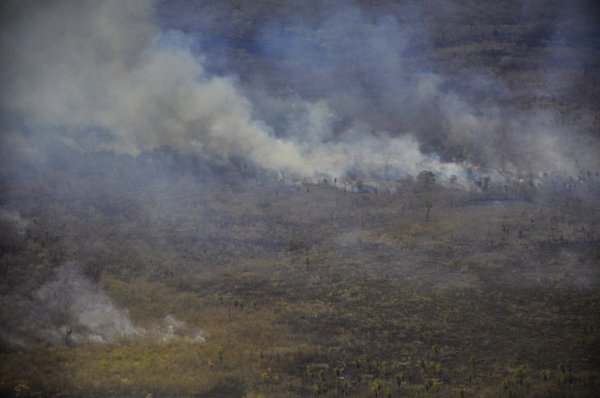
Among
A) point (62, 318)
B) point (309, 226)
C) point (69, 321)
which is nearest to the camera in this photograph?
point (69, 321)

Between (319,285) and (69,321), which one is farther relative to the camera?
(319,285)

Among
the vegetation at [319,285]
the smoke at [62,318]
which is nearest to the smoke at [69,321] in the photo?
the smoke at [62,318]

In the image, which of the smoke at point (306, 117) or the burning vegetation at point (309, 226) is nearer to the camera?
the burning vegetation at point (309, 226)

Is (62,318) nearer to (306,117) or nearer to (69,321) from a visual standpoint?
(69,321)

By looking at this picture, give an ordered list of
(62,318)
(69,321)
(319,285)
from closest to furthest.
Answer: (69,321)
(62,318)
(319,285)

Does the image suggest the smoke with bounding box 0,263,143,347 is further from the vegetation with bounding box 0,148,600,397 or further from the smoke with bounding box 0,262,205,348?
the vegetation with bounding box 0,148,600,397

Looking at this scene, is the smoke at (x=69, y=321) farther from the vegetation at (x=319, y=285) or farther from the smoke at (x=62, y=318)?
the vegetation at (x=319, y=285)

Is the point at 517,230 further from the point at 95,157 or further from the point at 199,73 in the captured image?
the point at 199,73

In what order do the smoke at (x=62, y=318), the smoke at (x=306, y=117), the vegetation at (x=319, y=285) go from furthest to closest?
the smoke at (x=306, y=117)
the smoke at (x=62, y=318)
the vegetation at (x=319, y=285)

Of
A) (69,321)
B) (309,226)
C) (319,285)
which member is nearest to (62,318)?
(69,321)

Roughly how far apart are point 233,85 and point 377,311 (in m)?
100

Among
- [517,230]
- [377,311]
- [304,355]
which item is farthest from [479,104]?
[304,355]

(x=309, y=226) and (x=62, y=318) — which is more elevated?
(x=309, y=226)

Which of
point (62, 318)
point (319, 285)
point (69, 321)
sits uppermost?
point (319, 285)
